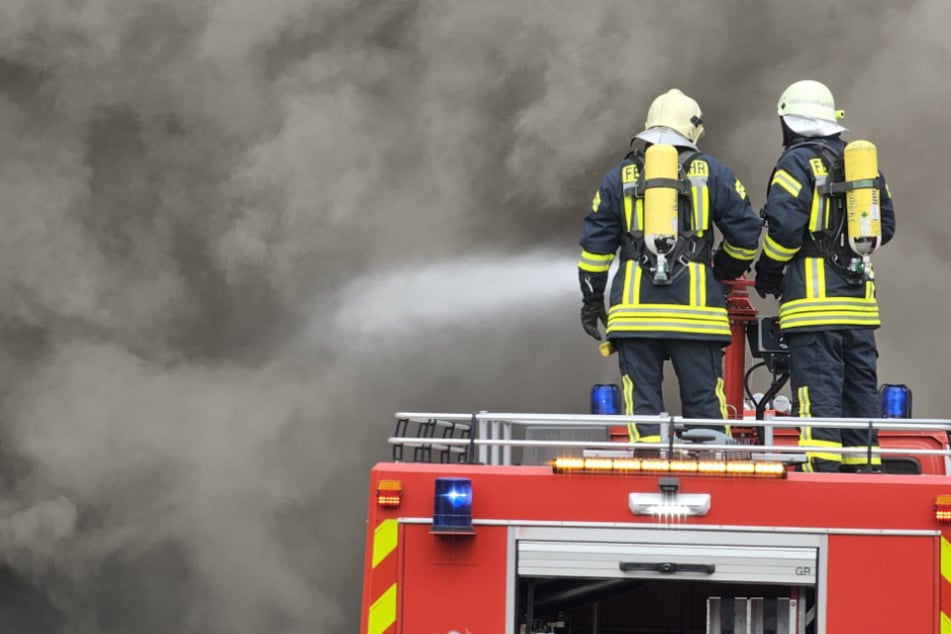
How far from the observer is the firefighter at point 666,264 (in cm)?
645

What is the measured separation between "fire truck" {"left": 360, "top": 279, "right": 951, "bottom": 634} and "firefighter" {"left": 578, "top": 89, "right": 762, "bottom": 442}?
1.07 meters

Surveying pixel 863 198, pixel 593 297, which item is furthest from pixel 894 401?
pixel 593 297

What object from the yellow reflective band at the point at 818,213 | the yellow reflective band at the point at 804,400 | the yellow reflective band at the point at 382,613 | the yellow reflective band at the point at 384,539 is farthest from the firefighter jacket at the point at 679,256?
the yellow reflective band at the point at 382,613

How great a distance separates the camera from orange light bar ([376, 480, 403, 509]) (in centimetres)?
530

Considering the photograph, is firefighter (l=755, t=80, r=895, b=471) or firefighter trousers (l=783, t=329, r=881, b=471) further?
firefighter (l=755, t=80, r=895, b=471)

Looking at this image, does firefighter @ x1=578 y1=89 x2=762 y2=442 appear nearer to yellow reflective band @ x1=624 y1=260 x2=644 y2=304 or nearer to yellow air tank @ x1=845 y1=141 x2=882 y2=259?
yellow reflective band @ x1=624 y1=260 x2=644 y2=304

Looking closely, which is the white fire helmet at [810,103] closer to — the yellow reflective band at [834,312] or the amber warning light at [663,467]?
the yellow reflective band at [834,312]

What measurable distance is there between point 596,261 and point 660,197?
0.57 metres

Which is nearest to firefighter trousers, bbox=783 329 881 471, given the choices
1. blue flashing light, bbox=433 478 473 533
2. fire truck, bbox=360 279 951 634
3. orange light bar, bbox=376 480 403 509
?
fire truck, bbox=360 279 951 634

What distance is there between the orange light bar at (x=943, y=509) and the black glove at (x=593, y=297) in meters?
1.95

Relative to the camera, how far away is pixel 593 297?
689 centimetres

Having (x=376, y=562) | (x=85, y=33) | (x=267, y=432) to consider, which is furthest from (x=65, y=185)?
(x=376, y=562)

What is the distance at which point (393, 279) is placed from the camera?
1168 centimetres

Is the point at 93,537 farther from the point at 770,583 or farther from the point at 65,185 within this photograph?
the point at 770,583
